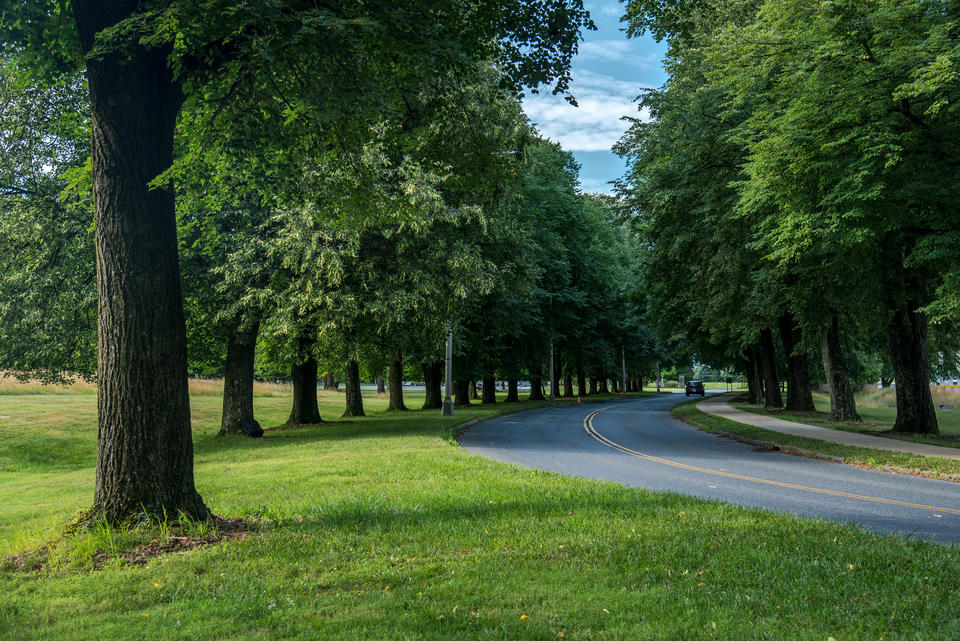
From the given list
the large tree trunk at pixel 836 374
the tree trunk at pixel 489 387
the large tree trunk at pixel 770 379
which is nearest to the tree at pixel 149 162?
the large tree trunk at pixel 836 374

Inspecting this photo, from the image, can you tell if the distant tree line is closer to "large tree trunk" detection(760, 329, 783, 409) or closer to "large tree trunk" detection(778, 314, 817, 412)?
"large tree trunk" detection(778, 314, 817, 412)

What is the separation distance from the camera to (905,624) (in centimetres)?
430

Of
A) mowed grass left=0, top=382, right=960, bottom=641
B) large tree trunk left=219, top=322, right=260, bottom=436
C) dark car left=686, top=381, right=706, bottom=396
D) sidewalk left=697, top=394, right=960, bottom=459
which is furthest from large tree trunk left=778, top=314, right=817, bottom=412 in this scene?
dark car left=686, top=381, right=706, bottom=396

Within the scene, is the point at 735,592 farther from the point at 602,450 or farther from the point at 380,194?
the point at 602,450

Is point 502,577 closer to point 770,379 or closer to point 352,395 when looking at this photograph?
point 352,395

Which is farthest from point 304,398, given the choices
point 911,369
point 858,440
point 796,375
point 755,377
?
point 755,377

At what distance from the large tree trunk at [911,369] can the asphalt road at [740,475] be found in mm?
4659

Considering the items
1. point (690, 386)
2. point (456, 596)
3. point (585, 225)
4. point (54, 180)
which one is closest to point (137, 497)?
point (456, 596)

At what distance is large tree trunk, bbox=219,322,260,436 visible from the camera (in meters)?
23.1

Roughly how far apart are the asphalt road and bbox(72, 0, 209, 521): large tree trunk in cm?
718

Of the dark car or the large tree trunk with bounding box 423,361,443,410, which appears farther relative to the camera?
the dark car

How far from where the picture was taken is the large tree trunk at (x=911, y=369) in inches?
721

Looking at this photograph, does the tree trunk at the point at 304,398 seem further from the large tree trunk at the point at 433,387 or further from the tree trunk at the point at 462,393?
the tree trunk at the point at 462,393

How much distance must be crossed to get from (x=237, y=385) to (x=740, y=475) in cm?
1739
